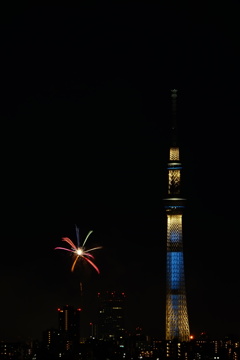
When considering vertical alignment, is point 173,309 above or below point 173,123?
below

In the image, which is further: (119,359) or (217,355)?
(217,355)

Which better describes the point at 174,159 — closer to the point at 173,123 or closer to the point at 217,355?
the point at 173,123

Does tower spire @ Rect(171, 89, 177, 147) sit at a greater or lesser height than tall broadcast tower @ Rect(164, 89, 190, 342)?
greater

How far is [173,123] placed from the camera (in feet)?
333

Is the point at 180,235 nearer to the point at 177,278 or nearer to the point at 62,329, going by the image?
the point at 177,278

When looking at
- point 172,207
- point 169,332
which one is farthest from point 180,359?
point 172,207

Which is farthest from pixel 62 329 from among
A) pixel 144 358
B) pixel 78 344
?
pixel 144 358

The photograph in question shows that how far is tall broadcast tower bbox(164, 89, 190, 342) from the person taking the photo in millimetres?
99562

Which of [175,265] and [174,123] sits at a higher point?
[174,123]

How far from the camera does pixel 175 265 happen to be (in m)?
99.9

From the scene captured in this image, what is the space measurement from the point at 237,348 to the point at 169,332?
11.5 metres

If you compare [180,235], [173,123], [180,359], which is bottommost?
[180,359]

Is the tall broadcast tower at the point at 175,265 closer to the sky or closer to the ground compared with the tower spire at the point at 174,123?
closer to the ground

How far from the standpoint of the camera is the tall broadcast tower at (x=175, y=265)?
3920 inches
